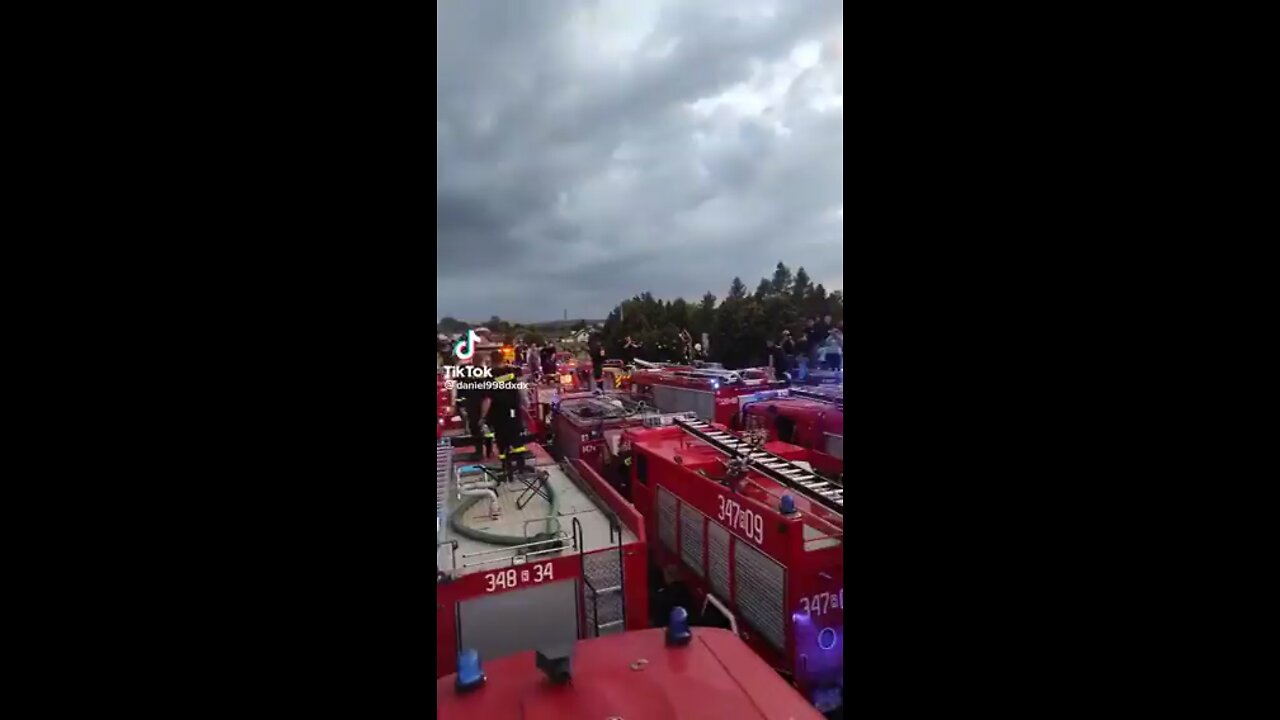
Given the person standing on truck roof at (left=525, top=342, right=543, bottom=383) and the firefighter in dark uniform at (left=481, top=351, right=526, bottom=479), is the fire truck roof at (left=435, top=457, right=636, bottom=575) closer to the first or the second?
the firefighter in dark uniform at (left=481, top=351, right=526, bottom=479)

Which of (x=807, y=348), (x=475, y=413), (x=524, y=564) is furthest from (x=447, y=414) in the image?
(x=807, y=348)

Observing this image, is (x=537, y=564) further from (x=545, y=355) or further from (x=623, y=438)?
(x=623, y=438)

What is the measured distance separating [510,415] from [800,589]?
3.87 ft

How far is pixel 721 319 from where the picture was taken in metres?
2.25

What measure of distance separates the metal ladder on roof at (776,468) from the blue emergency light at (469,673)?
4.71 feet

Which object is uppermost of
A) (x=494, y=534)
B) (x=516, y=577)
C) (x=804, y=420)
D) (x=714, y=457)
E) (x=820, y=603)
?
(x=804, y=420)

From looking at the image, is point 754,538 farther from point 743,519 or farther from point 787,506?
point 787,506

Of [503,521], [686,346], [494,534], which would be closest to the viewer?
[494,534]

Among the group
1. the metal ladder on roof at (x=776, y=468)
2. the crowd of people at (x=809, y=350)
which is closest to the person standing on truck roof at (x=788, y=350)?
the crowd of people at (x=809, y=350)

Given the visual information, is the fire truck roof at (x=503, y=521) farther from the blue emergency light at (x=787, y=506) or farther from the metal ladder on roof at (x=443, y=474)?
the blue emergency light at (x=787, y=506)

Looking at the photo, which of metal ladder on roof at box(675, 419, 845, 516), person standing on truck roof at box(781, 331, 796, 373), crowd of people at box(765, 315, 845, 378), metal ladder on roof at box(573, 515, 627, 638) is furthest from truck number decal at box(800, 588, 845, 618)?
person standing on truck roof at box(781, 331, 796, 373)

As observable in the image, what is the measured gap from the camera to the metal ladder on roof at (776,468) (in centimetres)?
241

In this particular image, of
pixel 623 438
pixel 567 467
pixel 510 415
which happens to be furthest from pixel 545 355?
pixel 623 438

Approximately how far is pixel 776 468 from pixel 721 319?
805 millimetres
